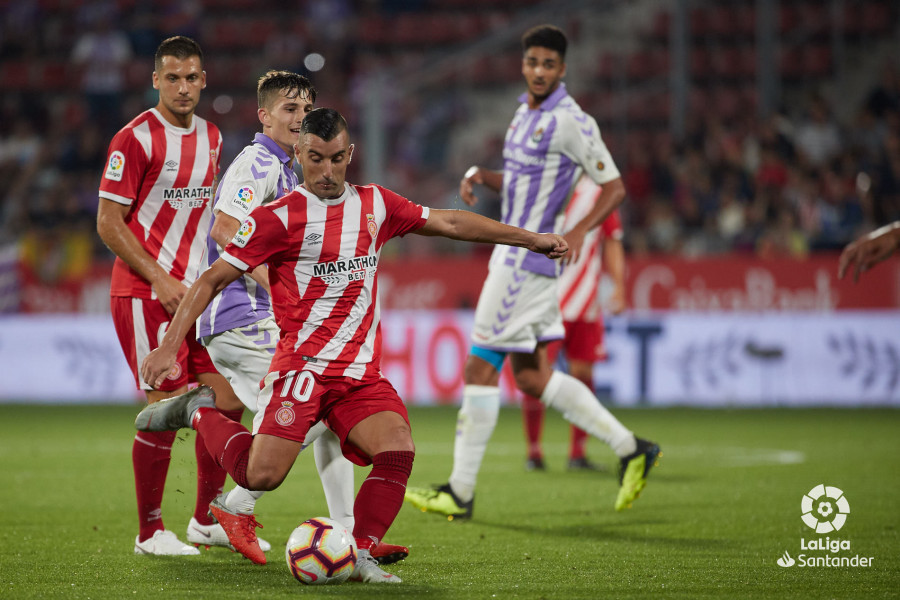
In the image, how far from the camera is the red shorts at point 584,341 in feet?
27.9

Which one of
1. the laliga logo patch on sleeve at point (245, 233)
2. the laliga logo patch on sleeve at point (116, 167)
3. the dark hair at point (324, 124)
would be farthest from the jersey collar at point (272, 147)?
the laliga logo patch on sleeve at point (245, 233)

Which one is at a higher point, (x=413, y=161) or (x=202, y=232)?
(x=413, y=161)

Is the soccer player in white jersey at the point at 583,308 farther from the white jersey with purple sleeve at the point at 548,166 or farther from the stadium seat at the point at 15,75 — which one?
the stadium seat at the point at 15,75

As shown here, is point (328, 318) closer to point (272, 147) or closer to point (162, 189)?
point (272, 147)

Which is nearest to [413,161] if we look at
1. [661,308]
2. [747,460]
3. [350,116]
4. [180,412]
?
[350,116]

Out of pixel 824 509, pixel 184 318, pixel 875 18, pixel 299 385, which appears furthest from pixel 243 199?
pixel 875 18

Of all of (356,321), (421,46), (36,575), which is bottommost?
(36,575)

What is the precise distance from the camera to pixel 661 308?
45.2 ft

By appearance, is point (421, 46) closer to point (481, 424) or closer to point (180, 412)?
point (481, 424)

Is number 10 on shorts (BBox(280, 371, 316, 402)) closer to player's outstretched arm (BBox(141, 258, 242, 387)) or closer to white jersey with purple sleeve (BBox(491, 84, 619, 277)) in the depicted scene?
player's outstretched arm (BBox(141, 258, 242, 387))

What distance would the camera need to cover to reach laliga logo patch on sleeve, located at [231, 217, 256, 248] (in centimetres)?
450

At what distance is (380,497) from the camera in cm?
459

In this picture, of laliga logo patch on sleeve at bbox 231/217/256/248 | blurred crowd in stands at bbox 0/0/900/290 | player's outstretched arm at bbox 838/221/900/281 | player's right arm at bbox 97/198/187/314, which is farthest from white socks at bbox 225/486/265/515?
blurred crowd in stands at bbox 0/0/900/290

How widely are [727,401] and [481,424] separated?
22.5ft
